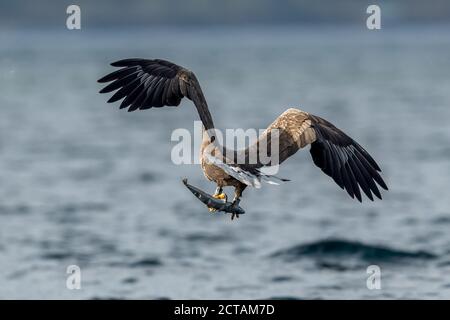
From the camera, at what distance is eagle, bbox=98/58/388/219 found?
12.7 meters

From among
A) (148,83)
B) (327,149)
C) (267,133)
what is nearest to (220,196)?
(267,133)

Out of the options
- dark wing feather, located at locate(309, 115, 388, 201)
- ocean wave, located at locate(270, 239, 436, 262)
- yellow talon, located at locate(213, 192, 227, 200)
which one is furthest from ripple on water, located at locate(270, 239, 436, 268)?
yellow talon, located at locate(213, 192, 227, 200)

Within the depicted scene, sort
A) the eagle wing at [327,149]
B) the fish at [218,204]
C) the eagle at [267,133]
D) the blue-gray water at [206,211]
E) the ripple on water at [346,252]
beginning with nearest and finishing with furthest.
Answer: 1. the fish at [218,204]
2. the eagle at [267,133]
3. the eagle wing at [327,149]
4. the blue-gray water at [206,211]
5. the ripple on water at [346,252]

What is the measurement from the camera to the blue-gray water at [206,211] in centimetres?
2655

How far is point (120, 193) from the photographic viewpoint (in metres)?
42.7

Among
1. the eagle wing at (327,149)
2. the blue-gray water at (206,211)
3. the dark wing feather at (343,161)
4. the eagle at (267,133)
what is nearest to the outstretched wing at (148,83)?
the eagle at (267,133)

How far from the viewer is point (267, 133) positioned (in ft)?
44.7

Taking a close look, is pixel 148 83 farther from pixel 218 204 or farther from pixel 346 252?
pixel 346 252

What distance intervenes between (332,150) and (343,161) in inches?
7.1

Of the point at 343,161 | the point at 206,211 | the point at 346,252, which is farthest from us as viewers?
the point at 206,211

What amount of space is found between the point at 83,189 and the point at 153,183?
2860mm

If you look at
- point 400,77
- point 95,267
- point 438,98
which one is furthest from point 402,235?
point 400,77

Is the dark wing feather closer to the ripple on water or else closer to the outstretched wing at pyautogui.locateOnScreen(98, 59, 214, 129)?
the outstretched wing at pyautogui.locateOnScreen(98, 59, 214, 129)

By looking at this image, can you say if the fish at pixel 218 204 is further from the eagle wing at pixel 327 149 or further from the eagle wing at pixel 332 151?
the eagle wing at pixel 332 151
